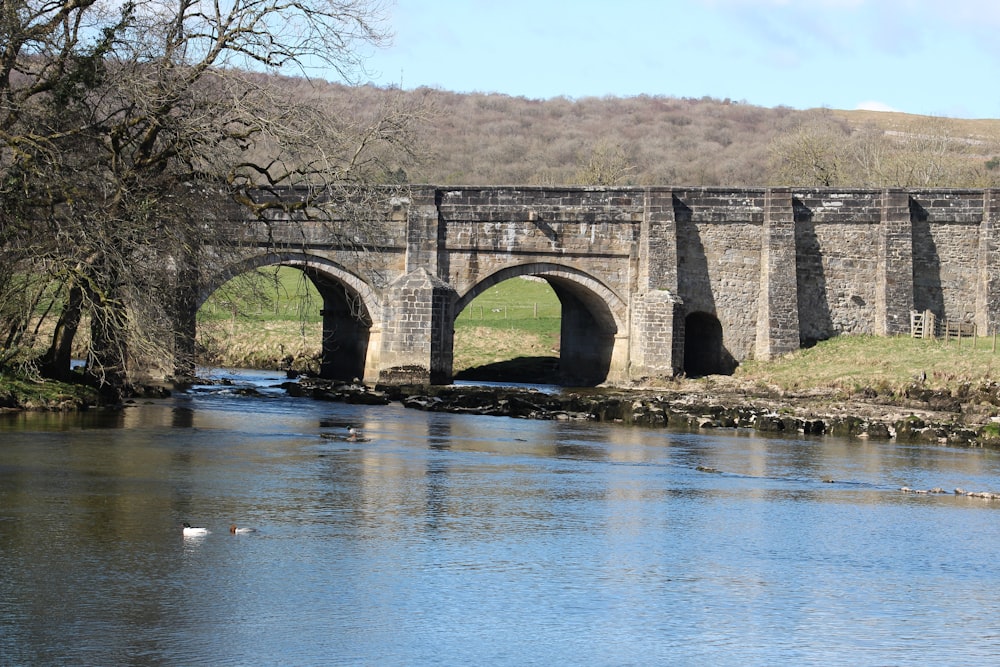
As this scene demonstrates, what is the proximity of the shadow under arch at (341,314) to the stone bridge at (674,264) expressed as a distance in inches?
3.6

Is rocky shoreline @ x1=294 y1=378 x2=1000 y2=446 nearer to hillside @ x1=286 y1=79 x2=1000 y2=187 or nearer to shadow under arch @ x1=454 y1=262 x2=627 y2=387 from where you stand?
shadow under arch @ x1=454 y1=262 x2=627 y2=387

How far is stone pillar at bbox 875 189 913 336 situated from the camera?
125 ft

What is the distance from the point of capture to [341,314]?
1618 inches

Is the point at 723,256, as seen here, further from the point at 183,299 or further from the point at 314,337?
the point at 183,299

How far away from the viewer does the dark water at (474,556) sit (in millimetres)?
9883

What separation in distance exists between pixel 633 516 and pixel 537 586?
13.3ft

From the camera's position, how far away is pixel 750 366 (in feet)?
126

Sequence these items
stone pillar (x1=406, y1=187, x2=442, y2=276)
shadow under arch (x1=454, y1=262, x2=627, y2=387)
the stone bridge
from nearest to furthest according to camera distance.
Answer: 1. the stone bridge
2. stone pillar (x1=406, y1=187, x2=442, y2=276)
3. shadow under arch (x1=454, y1=262, x2=627, y2=387)

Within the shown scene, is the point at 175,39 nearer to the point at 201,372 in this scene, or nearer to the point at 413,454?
the point at 413,454

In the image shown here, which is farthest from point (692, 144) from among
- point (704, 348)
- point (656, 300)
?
point (656, 300)

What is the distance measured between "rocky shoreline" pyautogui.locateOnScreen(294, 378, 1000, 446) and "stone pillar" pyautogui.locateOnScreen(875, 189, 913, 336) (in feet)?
18.7

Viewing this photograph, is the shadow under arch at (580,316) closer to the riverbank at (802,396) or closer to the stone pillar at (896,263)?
the riverbank at (802,396)

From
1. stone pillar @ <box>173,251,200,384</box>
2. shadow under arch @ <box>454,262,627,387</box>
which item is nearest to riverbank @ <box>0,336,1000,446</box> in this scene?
stone pillar @ <box>173,251,200,384</box>

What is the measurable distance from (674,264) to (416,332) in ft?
25.4
